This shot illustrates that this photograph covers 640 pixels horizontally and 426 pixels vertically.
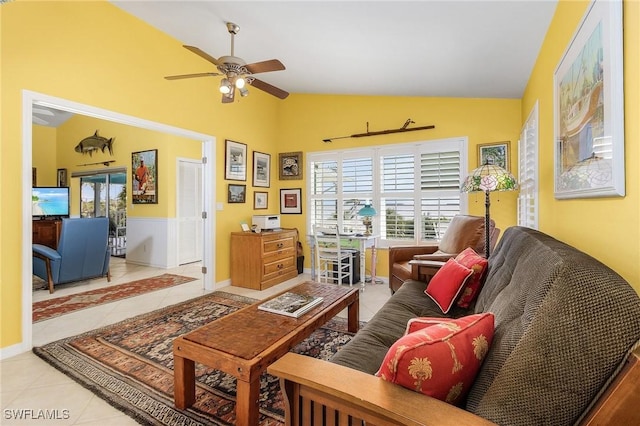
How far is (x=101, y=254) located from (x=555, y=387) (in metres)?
5.01

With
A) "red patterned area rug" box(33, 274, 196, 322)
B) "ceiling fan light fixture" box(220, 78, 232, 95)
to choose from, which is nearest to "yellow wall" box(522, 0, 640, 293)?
"ceiling fan light fixture" box(220, 78, 232, 95)

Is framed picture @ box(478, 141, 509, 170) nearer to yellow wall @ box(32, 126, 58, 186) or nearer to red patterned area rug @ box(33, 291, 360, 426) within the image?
red patterned area rug @ box(33, 291, 360, 426)

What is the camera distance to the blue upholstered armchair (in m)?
3.66

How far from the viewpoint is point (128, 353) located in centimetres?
215

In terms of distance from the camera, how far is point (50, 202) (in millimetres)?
5188

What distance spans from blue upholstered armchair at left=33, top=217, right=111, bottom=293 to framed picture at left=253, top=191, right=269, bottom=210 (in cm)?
208

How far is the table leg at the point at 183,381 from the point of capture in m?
1.56

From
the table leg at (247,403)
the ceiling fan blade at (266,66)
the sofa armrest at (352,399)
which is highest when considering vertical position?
the ceiling fan blade at (266,66)

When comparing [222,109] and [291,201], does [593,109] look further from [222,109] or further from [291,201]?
[291,201]

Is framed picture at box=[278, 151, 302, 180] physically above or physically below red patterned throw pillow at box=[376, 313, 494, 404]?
above

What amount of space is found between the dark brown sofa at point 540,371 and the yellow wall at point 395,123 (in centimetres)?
294

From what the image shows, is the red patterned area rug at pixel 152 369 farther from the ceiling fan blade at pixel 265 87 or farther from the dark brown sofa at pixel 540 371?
the ceiling fan blade at pixel 265 87

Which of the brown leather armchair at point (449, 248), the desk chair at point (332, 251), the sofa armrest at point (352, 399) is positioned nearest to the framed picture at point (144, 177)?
the desk chair at point (332, 251)

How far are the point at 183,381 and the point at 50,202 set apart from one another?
5.62 meters
